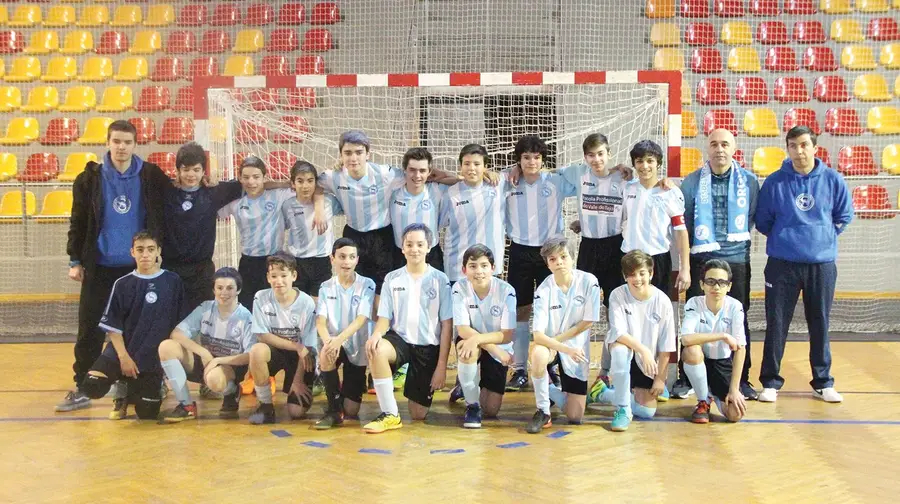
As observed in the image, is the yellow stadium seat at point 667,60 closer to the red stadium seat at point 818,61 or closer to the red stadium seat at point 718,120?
the red stadium seat at point 718,120

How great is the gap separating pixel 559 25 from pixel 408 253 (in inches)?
209

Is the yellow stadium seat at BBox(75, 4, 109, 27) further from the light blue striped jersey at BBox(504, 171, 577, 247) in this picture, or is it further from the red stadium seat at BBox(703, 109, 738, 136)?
the light blue striped jersey at BBox(504, 171, 577, 247)

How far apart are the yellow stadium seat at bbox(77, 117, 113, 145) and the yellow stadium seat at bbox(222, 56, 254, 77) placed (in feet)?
4.69

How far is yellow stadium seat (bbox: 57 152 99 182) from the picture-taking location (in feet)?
31.2

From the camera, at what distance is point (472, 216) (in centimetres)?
573

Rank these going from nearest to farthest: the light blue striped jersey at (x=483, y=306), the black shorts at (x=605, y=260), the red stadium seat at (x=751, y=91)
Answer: the light blue striped jersey at (x=483, y=306) → the black shorts at (x=605, y=260) → the red stadium seat at (x=751, y=91)

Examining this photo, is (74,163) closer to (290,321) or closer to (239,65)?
(239,65)

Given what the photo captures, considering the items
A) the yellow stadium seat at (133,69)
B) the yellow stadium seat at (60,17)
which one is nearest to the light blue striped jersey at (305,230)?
the yellow stadium seat at (133,69)

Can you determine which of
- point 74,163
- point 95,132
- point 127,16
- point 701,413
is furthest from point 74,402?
point 127,16

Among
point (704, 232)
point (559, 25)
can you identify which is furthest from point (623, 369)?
point (559, 25)

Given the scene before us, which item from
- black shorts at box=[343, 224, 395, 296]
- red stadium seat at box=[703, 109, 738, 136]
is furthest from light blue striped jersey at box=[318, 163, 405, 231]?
red stadium seat at box=[703, 109, 738, 136]

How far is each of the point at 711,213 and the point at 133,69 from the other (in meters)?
7.42

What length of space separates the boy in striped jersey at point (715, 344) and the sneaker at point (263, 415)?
2.38 m

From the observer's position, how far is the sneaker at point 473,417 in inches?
198
